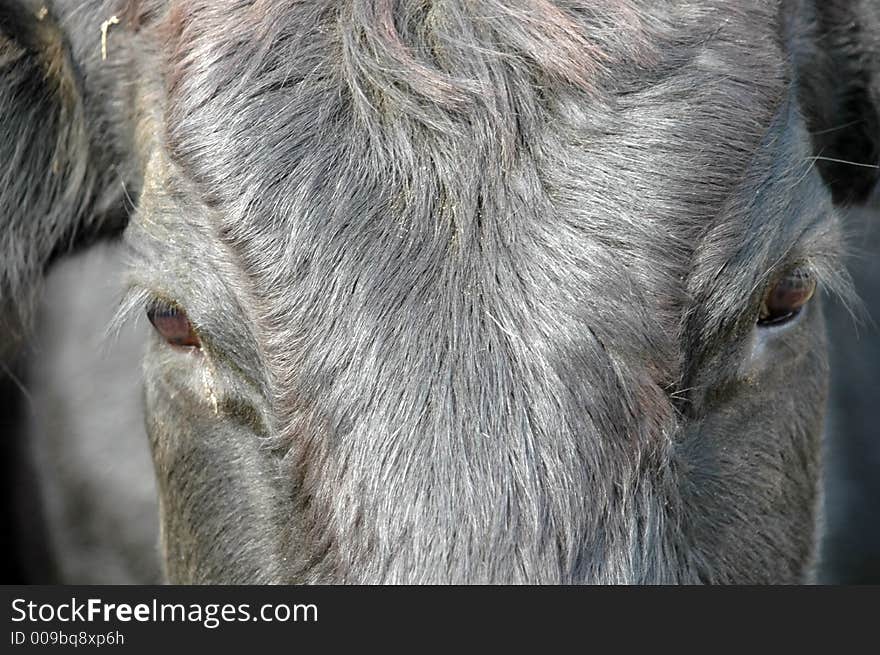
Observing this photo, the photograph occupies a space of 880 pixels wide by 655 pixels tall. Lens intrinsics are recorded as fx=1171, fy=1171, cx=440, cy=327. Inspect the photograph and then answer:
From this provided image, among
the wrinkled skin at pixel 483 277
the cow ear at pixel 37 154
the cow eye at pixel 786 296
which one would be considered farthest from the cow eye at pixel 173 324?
the cow eye at pixel 786 296

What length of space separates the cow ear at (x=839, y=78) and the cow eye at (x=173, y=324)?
56.9 inches

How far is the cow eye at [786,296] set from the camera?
234 cm

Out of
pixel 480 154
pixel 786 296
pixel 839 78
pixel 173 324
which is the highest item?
pixel 480 154

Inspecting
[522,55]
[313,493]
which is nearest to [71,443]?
[313,493]

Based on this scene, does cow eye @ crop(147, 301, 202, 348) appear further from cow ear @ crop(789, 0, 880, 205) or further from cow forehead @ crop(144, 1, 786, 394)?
cow ear @ crop(789, 0, 880, 205)

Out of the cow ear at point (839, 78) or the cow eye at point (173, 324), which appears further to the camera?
the cow ear at point (839, 78)

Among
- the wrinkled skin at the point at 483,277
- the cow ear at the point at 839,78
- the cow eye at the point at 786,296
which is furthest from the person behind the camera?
the cow ear at the point at 839,78

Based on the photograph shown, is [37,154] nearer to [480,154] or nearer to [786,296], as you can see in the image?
[480,154]

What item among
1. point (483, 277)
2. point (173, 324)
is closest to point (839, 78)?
point (483, 277)

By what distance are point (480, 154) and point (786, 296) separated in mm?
738

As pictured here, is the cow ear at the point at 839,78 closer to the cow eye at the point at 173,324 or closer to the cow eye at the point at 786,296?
the cow eye at the point at 786,296

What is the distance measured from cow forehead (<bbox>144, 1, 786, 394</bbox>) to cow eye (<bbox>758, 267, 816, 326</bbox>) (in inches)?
11.7

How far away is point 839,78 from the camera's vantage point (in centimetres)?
287

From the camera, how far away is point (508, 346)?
76.9 inches
